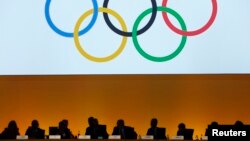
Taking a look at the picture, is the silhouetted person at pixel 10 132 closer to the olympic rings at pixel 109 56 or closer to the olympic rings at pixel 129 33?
the olympic rings at pixel 109 56

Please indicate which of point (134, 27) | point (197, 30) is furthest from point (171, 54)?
point (134, 27)

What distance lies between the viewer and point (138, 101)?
12570 millimetres

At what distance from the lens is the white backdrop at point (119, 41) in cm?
1101

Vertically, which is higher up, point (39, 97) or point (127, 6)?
point (127, 6)

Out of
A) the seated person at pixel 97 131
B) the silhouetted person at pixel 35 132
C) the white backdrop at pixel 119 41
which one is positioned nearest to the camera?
the seated person at pixel 97 131

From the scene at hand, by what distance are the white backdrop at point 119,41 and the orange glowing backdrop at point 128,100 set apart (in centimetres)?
115

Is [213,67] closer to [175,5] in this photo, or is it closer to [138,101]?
[175,5]

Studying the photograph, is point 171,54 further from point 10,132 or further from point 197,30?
point 10,132

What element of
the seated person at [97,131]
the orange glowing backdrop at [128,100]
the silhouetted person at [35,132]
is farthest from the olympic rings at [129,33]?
the silhouetted person at [35,132]

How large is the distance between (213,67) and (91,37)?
2498 millimetres

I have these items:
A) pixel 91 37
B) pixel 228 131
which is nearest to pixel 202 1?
pixel 91 37

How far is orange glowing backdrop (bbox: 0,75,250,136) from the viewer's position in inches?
484

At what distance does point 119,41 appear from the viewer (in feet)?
37.2

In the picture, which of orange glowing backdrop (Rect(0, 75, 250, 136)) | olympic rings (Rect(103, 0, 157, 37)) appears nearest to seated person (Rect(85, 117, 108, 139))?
olympic rings (Rect(103, 0, 157, 37))
